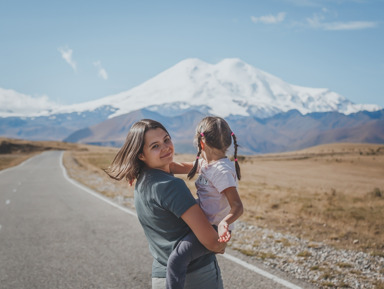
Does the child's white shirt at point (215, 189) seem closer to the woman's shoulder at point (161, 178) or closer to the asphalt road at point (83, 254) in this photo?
the woman's shoulder at point (161, 178)

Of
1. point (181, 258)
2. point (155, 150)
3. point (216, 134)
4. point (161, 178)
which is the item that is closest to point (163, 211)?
point (161, 178)

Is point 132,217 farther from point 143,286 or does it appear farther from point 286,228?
point 143,286

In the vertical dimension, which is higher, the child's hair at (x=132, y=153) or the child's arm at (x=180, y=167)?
the child's hair at (x=132, y=153)

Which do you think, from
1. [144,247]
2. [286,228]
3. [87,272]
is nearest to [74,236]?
[144,247]

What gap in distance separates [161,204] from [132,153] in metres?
0.41

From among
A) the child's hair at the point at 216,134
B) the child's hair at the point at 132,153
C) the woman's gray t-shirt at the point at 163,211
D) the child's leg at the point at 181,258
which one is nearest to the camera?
the woman's gray t-shirt at the point at 163,211

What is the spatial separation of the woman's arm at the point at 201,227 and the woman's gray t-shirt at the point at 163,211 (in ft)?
0.13

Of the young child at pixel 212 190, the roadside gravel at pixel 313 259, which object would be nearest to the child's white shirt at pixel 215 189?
the young child at pixel 212 190

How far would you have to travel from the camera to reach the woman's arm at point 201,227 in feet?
7.03

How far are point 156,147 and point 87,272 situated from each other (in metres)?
3.96

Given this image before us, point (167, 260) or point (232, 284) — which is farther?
point (232, 284)

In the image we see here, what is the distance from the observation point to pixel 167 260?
2.37 metres

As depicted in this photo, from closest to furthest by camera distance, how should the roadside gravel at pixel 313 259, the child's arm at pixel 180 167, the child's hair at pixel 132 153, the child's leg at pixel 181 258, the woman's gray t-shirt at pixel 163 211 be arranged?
the woman's gray t-shirt at pixel 163 211 < the child's leg at pixel 181 258 < the child's hair at pixel 132 153 < the child's arm at pixel 180 167 < the roadside gravel at pixel 313 259

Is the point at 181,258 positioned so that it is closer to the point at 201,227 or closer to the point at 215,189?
the point at 201,227
